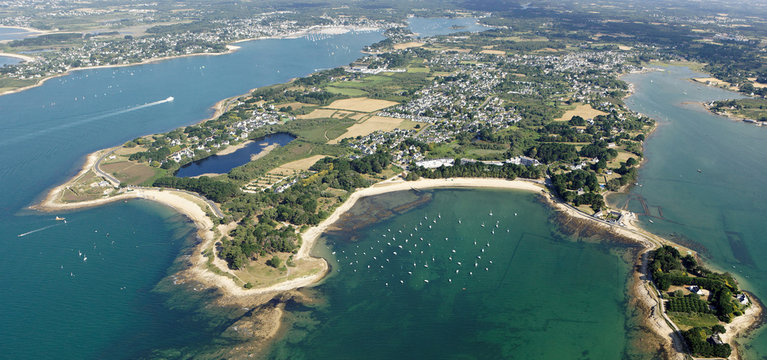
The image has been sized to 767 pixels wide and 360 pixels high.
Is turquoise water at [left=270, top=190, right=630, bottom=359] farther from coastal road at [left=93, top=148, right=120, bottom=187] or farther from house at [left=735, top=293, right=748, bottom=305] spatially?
coastal road at [left=93, top=148, right=120, bottom=187]

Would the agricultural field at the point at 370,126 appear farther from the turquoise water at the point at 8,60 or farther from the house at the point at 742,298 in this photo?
the turquoise water at the point at 8,60

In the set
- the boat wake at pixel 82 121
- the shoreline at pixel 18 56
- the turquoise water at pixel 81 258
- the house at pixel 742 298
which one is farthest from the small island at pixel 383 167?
the shoreline at pixel 18 56

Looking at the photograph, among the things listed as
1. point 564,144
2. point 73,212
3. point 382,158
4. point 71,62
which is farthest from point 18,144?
point 564,144

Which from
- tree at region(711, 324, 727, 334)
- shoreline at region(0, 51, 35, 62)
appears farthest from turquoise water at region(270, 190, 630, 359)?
shoreline at region(0, 51, 35, 62)

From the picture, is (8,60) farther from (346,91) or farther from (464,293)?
(464,293)

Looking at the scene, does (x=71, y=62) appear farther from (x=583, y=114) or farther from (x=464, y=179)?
(x=583, y=114)
